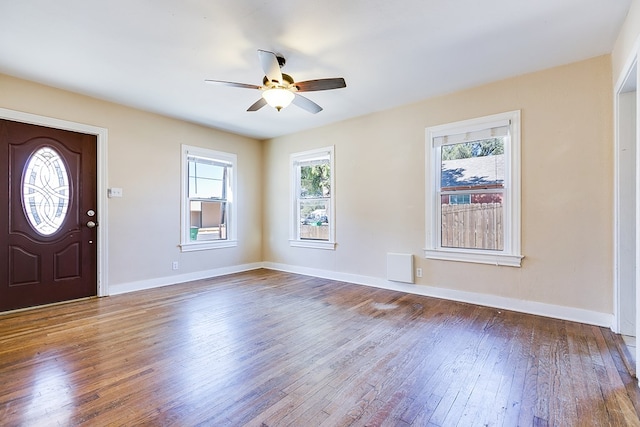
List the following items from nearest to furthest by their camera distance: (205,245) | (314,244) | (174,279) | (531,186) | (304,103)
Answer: (304,103), (531,186), (174,279), (205,245), (314,244)

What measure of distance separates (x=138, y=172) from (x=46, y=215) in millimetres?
1199

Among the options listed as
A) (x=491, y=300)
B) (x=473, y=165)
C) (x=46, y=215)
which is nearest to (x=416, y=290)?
(x=491, y=300)

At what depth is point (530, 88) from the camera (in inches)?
135

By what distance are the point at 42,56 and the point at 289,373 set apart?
3.72 meters

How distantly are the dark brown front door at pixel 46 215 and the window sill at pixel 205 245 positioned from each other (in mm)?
1259

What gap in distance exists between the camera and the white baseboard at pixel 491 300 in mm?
3086

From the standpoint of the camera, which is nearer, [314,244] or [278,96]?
[278,96]

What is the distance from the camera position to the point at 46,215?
12.3 ft

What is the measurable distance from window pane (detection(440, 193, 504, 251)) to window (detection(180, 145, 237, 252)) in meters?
3.77

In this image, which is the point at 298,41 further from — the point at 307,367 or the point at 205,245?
the point at 205,245

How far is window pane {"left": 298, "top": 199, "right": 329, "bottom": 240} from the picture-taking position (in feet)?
17.9

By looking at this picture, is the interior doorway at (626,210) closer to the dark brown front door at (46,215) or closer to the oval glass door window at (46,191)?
the dark brown front door at (46,215)

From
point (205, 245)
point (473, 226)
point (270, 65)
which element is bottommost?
point (205, 245)

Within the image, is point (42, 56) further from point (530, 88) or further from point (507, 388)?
point (530, 88)
